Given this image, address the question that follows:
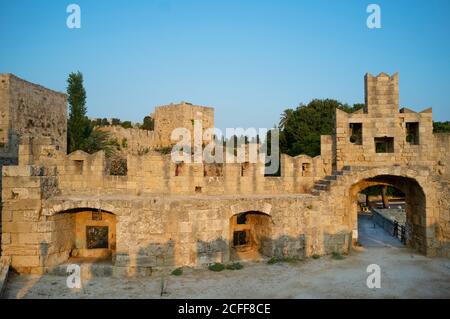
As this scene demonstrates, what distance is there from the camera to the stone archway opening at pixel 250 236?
13305 millimetres

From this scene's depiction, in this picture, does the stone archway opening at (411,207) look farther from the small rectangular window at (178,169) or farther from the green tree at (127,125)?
the green tree at (127,125)

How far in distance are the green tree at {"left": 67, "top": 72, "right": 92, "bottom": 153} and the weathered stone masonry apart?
37.0ft

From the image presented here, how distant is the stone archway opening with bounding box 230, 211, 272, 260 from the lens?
1330 centimetres

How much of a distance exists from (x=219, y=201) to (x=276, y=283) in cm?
329

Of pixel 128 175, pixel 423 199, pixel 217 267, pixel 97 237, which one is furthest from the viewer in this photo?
pixel 97 237

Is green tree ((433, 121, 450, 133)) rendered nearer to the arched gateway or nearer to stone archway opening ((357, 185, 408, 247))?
stone archway opening ((357, 185, 408, 247))

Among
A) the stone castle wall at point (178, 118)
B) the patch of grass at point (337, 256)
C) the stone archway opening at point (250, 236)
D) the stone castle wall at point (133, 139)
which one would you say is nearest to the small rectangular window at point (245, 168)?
the stone archway opening at point (250, 236)

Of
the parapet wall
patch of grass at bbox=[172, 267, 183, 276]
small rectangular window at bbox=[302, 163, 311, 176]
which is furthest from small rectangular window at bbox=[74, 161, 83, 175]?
small rectangular window at bbox=[302, 163, 311, 176]

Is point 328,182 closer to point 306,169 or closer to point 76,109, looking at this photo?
point 306,169

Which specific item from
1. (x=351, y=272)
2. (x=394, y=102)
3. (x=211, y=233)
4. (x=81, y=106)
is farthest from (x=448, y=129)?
(x=81, y=106)

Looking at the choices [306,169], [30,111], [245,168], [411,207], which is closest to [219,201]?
[245,168]

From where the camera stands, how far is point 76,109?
25.1m
